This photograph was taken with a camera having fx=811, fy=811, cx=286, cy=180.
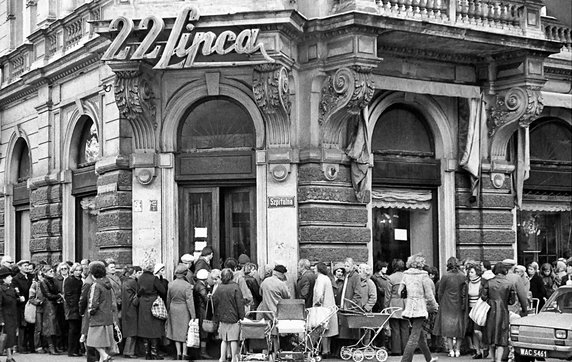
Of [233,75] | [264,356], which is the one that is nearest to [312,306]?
[264,356]

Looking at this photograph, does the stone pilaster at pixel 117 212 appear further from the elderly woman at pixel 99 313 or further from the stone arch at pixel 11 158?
the stone arch at pixel 11 158

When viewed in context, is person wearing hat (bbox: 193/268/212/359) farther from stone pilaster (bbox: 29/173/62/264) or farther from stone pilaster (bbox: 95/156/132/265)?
stone pilaster (bbox: 29/173/62/264)

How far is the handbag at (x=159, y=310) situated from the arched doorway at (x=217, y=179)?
2.07 metres

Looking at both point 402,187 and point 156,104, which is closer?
point 156,104

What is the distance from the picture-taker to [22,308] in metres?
15.6

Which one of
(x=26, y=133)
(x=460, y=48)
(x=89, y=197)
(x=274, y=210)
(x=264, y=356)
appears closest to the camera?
(x=264, y=356)

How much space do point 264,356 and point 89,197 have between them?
7372 mm

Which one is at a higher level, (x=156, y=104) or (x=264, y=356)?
(x=156, y=104)

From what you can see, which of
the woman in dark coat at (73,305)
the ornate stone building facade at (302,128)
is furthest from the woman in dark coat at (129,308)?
the ornate stone building facade at (302,128)

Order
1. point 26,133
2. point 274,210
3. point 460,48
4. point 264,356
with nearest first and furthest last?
point 264,356
point 274,210
point 460,48
point 26,133

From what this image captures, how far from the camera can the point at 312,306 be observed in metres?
13.8

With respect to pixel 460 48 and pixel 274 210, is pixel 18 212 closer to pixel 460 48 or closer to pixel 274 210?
pixel 274 210

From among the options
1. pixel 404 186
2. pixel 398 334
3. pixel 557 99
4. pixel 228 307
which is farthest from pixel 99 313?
pixel 557 99

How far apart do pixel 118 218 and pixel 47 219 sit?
4.74 meters
